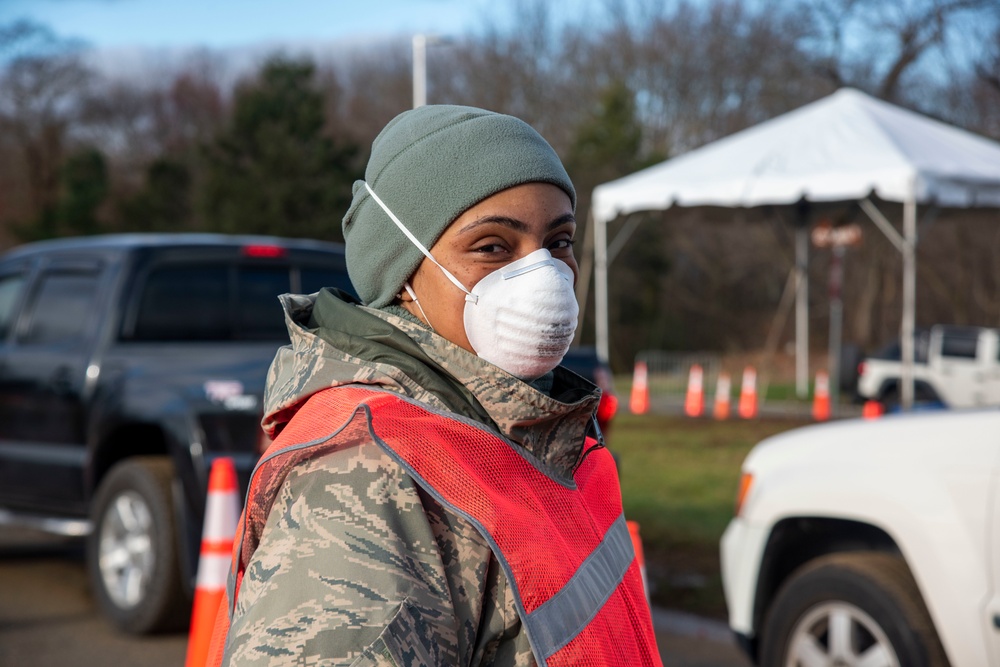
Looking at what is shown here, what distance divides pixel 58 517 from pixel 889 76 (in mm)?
25870

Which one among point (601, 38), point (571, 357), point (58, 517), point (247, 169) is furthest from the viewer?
point (601, 38)

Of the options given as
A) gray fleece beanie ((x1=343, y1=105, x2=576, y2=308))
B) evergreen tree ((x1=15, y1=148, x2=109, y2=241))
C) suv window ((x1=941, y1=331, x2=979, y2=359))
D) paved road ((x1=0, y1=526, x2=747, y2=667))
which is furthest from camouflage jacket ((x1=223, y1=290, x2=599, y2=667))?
evergreen tree ((x1=15, y1=148, x2=109, y2=241))

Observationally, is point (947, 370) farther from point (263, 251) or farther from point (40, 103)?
point (40, 103)

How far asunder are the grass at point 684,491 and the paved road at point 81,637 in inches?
17.6

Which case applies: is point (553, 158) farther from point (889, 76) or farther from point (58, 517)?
point (889, 76)

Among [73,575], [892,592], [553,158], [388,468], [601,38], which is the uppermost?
[601,38]

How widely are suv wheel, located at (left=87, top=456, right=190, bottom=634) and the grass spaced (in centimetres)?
268

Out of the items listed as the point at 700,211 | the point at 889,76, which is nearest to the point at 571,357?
the point at 700,211

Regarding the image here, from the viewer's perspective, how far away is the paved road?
5.41 m

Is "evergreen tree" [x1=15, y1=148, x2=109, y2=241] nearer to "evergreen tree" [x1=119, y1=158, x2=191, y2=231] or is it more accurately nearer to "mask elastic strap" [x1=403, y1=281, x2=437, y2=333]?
"evergreen tree" [x1=119, y1=158, x2=191, y2=231]

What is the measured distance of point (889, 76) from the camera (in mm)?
28219

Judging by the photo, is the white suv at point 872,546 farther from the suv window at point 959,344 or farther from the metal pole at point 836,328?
the metal pole at point 836,328

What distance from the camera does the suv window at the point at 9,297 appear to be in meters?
7.05

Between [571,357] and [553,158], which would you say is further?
[571,357]
